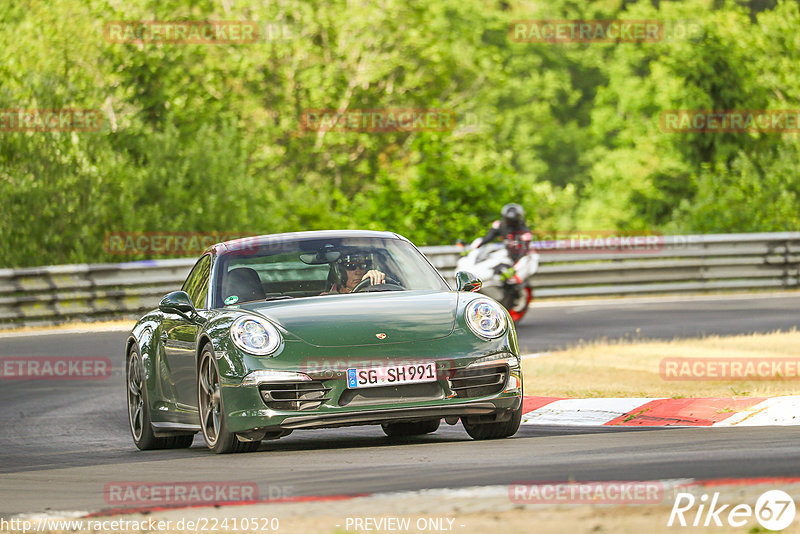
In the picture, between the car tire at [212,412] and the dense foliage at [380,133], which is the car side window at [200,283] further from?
the dense foliage at [380,133]

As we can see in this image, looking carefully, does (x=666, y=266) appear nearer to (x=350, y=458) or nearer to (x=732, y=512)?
(x=350, y=458)

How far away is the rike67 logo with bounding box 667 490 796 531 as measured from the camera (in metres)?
5.17

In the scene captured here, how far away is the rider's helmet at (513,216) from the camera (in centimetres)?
1895

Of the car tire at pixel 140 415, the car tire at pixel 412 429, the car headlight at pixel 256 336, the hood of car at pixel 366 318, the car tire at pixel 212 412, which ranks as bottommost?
the car tire at pixel 140 415

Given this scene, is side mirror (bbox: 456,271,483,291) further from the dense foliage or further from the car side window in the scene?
the dense foliage

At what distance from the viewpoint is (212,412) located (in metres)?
8.77

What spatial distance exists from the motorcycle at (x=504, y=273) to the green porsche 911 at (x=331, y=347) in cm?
917

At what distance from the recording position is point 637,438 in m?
8.54

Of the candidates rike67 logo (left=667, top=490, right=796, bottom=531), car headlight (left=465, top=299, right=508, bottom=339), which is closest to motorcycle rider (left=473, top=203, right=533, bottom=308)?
car headlight (left=465, top=299, right=508, bottom=339)

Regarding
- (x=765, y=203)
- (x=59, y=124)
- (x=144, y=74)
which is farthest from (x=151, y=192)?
(x=765, y=203)

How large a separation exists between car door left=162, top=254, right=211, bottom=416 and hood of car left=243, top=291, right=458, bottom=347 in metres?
0.60

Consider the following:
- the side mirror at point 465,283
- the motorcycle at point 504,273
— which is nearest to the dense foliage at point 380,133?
the motorcycle at point 504,273

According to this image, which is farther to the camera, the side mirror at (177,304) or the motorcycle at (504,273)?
the motorcycle at (504,273)

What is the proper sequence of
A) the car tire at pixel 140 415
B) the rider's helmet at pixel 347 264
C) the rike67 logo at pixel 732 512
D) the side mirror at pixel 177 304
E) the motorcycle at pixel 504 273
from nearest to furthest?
1. the rike67 logo at pixel 732 512
2. the side mirror at pixel 177 304
3. the rider's helmet at pixel 347 264
4. the car tire at pixel 140 415
5. the motorcycle at pixel 504 273
